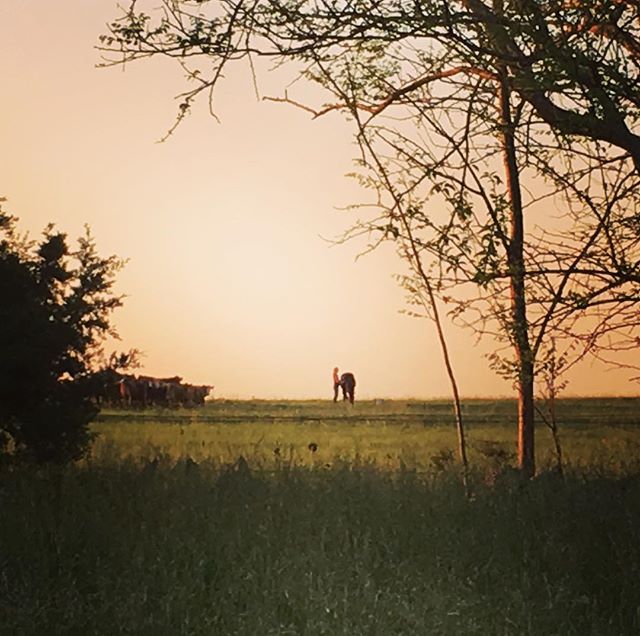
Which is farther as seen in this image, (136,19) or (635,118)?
(136,19)

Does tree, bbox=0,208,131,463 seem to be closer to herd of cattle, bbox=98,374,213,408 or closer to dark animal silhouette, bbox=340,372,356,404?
herd of cattle, bbox=98,374,213,408

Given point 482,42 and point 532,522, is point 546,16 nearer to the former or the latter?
point 482,42

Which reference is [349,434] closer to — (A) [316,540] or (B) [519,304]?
(B) [519,304]

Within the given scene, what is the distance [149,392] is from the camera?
367 inches

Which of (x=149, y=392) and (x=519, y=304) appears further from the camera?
(x=149, y=392)

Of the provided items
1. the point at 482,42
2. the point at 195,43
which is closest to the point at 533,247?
the point at 482,42

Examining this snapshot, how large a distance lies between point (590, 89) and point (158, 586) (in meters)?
3.18

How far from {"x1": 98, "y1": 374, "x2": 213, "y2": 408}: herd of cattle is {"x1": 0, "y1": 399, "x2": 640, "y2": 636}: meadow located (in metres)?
0.19

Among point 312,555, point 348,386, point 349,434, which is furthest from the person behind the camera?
point 349,434

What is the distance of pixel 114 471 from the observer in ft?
25.5

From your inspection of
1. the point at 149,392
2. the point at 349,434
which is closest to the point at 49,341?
the point at 149,392

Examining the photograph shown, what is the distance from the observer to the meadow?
16.4 feet

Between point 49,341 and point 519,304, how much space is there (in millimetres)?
3414

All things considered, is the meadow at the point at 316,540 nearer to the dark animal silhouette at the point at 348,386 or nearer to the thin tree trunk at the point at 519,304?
the thin tree trunk at the point at 519,304
